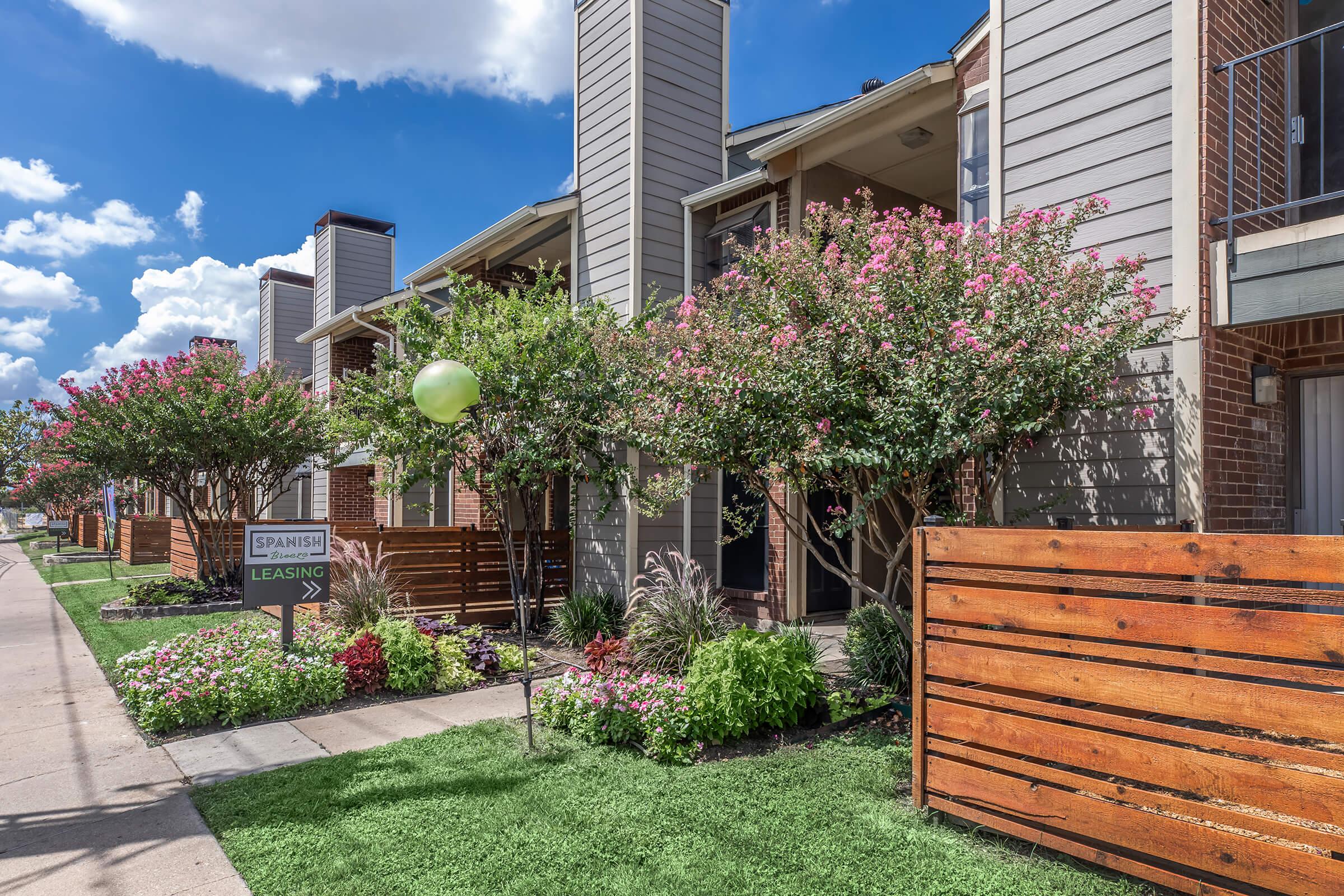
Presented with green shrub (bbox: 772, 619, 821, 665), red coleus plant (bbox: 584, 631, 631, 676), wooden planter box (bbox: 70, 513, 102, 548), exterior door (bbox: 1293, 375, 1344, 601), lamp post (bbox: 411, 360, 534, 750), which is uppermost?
lamp post (bbox: 411, 360, 534, 750)

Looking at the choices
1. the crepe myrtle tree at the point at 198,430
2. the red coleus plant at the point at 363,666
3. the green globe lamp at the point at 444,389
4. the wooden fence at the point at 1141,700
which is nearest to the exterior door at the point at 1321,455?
the wooden fence at the point at 1141,700

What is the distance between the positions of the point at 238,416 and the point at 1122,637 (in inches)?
495

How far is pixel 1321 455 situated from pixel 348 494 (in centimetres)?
1718

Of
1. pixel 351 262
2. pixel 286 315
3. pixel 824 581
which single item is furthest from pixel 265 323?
pixel 824 581

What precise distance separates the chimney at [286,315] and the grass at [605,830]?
871 inches

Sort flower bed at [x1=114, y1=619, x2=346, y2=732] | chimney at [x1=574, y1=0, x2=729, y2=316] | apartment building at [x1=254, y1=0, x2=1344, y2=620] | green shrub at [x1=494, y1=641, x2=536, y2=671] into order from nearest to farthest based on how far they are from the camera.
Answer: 1. apartment building at [x1=254, y1=0, x2=1344, y2=620]
2. flower bed at [x1=114, y1=619, x2=346, y2=732]
3. green shrub at [x1=494, y1=641, x2=536, y2=671]
4. chimney at [x1=574, y1=0, x2=729, y2=316]

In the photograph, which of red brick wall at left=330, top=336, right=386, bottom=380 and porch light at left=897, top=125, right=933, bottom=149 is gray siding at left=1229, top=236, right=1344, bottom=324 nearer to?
porch light at left=897, top=125, right=933, bottom=149

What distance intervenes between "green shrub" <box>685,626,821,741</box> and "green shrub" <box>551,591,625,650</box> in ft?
10.6

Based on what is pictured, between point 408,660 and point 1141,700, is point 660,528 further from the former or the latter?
point 1141,700

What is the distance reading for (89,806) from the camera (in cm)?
427

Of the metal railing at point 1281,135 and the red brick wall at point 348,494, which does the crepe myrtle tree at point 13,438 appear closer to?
the red brick wall at point 348,494

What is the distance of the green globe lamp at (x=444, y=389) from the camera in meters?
4.86

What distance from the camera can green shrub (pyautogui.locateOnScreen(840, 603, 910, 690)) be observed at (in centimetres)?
574

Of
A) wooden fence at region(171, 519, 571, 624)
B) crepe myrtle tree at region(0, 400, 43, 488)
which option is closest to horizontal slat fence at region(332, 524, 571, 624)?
wooden fence at region(171, 519, 571, 624)
